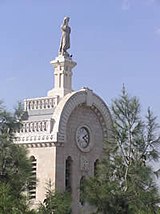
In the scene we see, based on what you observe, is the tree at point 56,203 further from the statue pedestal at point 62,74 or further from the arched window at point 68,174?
the statue pedestal at point 62,74

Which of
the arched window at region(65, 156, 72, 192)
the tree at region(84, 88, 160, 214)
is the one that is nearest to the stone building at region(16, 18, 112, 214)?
the arched window at region(65, 156, 72, 192)

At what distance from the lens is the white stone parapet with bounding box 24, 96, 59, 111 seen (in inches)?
1297

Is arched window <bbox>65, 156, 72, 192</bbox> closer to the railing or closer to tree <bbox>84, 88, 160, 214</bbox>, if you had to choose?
the railing

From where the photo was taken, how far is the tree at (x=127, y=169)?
2445cm

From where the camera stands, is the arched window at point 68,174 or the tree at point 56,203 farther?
the arched window at point 68,174

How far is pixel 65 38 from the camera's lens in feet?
116

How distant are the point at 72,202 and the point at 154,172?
8.39 metres

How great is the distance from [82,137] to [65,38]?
582 cm

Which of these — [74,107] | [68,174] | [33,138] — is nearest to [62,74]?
[74,107]

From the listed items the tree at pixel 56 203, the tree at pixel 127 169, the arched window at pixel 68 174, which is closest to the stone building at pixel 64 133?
the arched window at pixel 68 174

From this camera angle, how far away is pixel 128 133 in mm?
25531

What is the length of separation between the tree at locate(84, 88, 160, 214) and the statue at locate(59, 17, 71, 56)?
10.1m

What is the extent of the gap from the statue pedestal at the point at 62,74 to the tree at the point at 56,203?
6.21 m

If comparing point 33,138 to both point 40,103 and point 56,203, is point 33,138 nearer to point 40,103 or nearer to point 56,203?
point 40,103
